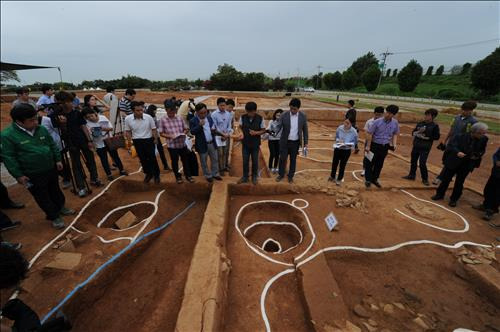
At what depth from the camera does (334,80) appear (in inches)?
2172

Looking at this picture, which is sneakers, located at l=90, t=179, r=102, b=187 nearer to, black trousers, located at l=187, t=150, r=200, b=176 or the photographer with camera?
the photographer with camera

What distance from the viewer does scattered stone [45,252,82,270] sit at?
301cm

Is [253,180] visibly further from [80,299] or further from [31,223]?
[31,223]

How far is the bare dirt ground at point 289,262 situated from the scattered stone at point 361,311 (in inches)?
1.2

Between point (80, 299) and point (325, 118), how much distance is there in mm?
16058

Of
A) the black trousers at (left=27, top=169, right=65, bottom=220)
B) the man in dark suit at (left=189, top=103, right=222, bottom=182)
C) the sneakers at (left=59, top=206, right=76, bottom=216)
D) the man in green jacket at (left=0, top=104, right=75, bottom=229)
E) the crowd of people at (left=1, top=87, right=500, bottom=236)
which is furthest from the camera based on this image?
the man in dark suit at (left=189, top=103, right=222, bottom=182)

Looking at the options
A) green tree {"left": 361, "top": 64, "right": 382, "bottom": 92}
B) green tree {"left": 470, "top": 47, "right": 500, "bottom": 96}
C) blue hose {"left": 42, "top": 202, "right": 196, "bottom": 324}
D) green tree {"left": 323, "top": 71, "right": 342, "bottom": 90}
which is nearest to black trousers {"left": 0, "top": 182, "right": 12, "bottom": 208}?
blue hose {"left": 42, "top": 202, "right": 196, "bottom": 324}

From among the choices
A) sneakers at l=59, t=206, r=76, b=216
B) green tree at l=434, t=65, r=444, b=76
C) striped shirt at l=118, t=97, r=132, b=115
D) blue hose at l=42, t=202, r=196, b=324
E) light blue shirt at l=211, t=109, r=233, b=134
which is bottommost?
blue hose at l=42, t=202, r=196, b=324

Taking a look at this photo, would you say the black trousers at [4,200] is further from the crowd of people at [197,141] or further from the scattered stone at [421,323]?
the scattered stone at [421,323]

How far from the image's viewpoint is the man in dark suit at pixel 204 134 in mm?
4543

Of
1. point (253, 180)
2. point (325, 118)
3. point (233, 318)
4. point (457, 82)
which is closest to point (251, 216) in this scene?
point (253, 180)

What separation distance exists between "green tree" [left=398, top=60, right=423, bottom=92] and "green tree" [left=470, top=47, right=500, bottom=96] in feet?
30.1

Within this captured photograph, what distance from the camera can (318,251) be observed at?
137 inches

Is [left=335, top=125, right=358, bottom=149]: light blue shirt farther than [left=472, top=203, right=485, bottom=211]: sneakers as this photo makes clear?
Yes
